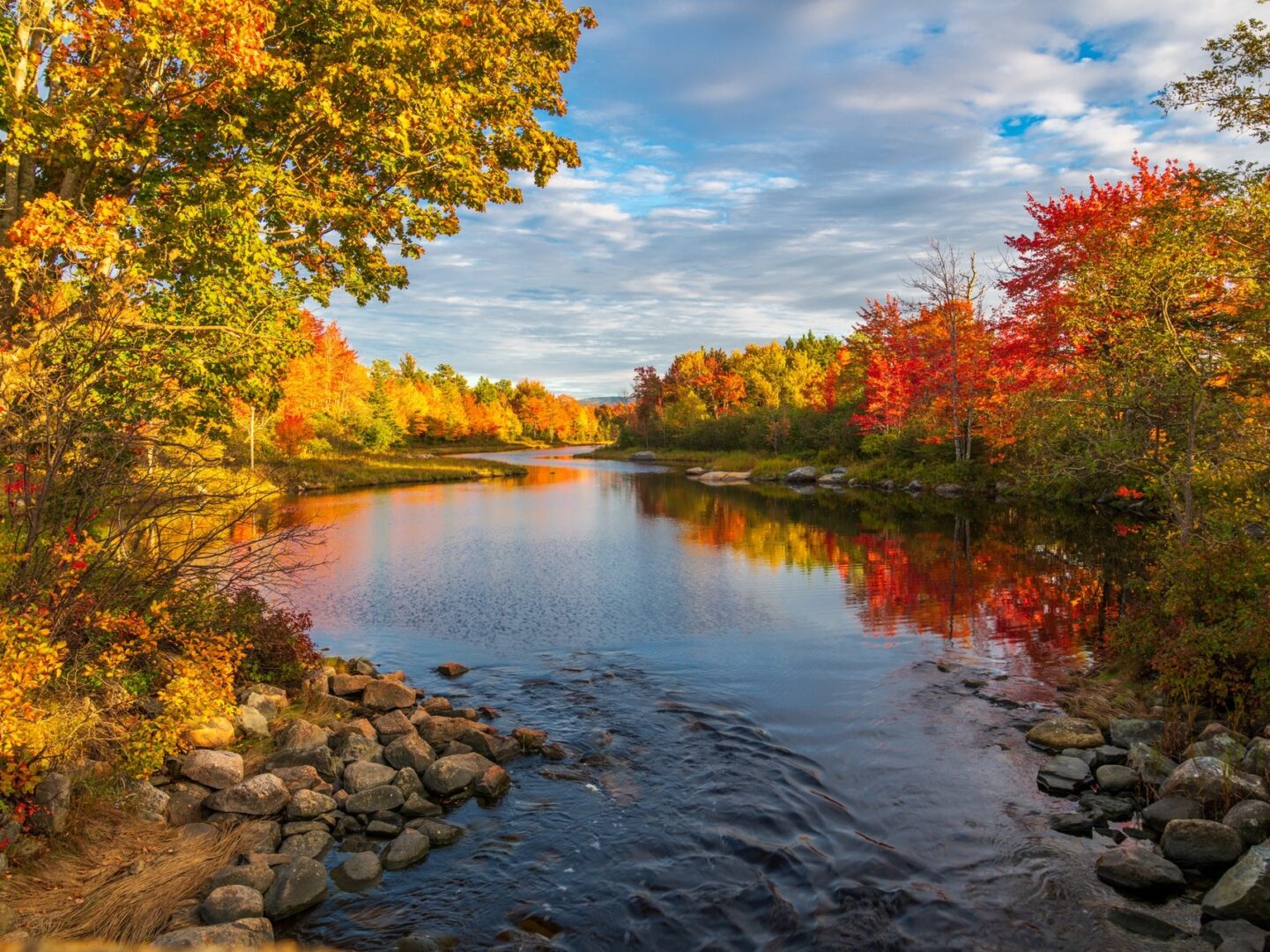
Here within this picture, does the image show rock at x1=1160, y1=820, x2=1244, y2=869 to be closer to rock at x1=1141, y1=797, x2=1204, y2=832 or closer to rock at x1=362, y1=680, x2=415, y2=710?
rock at x1=1141, y1=797, x2=1204, y2=832

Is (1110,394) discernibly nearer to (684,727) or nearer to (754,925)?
(684,727)

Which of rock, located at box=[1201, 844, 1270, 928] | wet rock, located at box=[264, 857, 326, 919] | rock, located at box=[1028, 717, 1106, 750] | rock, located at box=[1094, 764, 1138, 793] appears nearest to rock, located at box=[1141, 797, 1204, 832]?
rock, located at box=[1094, 764, 1138, 793]

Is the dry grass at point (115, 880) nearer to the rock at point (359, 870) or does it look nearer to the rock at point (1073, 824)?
the rock at point (359, 870)

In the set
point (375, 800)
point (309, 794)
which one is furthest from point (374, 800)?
point (309, 794)

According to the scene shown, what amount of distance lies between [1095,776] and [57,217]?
17.0 meters

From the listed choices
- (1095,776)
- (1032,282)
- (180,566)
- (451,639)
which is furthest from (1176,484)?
(1032,282)

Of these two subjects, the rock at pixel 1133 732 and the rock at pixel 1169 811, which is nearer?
the rock at pixel 1169 811

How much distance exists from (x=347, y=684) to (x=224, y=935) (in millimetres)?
6956

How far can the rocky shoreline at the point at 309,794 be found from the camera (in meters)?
7.11

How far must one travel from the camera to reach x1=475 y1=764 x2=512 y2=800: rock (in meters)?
9.63

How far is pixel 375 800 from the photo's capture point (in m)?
9.06

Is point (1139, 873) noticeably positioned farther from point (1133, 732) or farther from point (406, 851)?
point (406, 851)

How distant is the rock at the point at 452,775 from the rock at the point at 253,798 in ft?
5.63

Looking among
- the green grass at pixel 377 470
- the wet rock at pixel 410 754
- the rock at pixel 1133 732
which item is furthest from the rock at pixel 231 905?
the green grass at pixel 377 470
